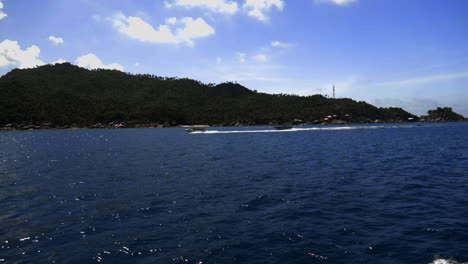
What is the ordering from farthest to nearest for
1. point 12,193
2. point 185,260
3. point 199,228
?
point 12,193, point 199,228, point 185,260

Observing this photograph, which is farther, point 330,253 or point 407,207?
point 407,207

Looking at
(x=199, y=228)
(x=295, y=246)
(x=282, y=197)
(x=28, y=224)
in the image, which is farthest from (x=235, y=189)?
(x=28, y=224)

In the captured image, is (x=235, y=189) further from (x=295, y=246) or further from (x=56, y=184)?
(x=56, y=184)

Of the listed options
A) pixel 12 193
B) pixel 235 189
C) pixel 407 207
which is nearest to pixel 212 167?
pixel 235 189

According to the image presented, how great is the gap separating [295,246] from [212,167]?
94.5ft

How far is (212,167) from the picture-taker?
4278 cm

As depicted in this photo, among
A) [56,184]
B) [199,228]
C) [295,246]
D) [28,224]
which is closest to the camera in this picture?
[295,246]

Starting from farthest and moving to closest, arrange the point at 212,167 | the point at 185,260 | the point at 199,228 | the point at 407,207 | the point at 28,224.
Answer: the point at 212,167 < the point at 407,207 < the point at 28,224 < the point at 199,228 < the point at 185,260

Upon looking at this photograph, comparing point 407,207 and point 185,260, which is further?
point 407,207

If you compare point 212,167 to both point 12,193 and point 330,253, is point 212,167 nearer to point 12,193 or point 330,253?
point 12,193

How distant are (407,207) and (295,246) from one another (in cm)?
1167

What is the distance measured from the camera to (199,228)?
691 inches

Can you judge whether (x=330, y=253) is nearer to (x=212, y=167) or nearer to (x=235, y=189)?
(x=235, y=189)

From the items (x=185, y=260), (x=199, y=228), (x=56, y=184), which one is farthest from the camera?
(x=56, y=184)
